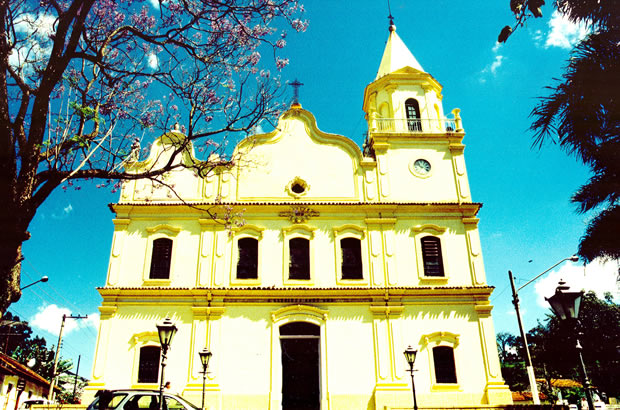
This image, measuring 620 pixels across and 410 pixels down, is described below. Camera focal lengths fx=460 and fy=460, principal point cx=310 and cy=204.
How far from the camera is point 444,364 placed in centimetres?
1644

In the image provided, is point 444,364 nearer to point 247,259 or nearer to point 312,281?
point 312,281

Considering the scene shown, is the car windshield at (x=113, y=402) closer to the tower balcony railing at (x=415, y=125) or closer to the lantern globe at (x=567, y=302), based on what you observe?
the lantern globe at (x=567, y=302)

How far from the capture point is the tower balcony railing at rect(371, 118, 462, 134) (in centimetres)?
2027

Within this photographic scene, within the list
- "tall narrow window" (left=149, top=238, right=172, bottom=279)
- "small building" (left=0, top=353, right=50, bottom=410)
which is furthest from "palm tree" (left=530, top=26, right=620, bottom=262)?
"small building" (left=0, top=353, right=50, bottom=410)

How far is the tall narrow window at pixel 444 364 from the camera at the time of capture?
16.2 metres

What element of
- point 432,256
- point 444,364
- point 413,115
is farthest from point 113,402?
point 413,115

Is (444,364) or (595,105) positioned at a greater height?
(595,105)

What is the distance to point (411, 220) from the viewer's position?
60.5 feet

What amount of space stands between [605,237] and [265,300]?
1090 centimetres

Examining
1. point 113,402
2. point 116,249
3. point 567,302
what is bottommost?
point 113,402

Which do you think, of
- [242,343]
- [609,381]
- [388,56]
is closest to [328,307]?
[242,343]

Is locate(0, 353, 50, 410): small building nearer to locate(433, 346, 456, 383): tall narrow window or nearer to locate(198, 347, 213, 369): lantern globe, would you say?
locate(198, 347, 213, 369): lantern globe

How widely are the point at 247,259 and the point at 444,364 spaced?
26.9ft

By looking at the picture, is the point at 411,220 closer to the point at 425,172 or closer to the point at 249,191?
the point at 425,172
